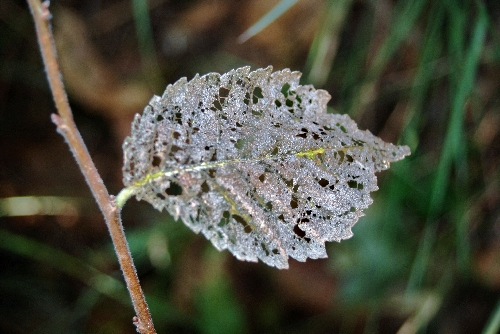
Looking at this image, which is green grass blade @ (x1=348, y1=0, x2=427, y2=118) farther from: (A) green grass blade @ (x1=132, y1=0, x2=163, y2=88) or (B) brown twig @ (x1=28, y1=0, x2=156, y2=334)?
(B) brown twig @ (x1=28, y1=0, x2=156, y2=334)

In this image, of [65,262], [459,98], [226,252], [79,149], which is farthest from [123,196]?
[65,262]

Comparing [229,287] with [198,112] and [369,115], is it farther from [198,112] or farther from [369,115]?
[198,112]

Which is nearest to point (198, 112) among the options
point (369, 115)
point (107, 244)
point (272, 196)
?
point (272, 196)

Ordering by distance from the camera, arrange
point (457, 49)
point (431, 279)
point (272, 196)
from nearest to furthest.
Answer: point (272, 196), point (457, 49), point (431, 279)

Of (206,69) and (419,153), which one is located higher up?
(206,69)

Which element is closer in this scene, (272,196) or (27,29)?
(272,196)

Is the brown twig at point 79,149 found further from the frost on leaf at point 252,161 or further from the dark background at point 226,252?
the dark background at point 226,252

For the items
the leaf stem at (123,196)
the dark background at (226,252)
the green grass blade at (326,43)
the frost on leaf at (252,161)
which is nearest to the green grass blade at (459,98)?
the dark background at (226,252)

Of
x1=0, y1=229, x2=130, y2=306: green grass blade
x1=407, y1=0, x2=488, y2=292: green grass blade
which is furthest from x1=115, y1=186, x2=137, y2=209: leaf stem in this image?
x1=0, y1=229, x2=130, y2=306: green grass blade
